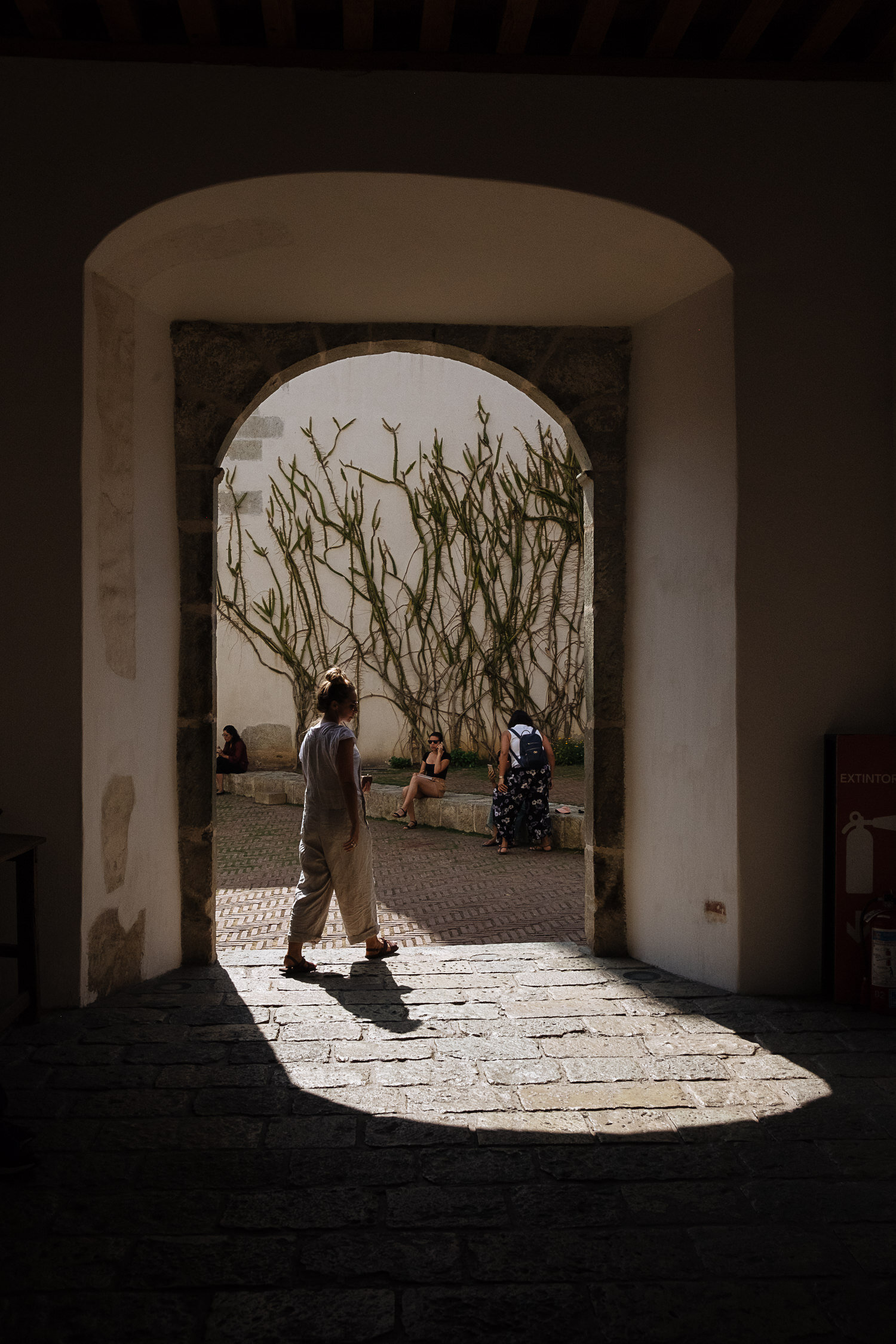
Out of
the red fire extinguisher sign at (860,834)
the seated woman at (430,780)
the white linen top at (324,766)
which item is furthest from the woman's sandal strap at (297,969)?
the seated woman at (430,780)

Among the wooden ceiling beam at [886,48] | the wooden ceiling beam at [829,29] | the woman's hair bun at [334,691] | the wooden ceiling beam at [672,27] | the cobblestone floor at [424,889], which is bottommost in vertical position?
the cobblestone floor at [424,889]

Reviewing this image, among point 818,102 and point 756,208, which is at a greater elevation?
point 818,102

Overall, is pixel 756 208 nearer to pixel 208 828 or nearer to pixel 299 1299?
pixel 208 828

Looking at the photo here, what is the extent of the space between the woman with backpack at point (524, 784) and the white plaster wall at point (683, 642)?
10.3 feet

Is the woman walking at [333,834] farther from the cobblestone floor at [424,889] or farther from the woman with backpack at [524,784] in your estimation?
the woman with backpack at [524,784]

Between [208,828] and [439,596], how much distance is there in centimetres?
705

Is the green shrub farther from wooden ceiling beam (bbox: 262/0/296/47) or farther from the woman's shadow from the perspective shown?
wooden ceiling beam (bbox: 262/0/296/47)

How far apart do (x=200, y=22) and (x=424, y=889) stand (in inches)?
186

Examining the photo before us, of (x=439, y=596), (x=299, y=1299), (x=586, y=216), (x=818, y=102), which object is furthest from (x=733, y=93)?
(x=439, y=596)

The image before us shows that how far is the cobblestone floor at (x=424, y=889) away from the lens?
5254 millimetres

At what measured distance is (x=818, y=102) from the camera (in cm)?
343

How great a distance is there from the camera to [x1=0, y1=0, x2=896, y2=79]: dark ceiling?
308 centimetres

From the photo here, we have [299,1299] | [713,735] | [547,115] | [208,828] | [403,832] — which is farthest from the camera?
[403,832]

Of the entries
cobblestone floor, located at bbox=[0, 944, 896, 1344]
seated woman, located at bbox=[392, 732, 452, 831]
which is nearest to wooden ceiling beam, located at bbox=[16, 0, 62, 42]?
cobblestone floor, located at bbox=[0, 944, 896, 1344]
